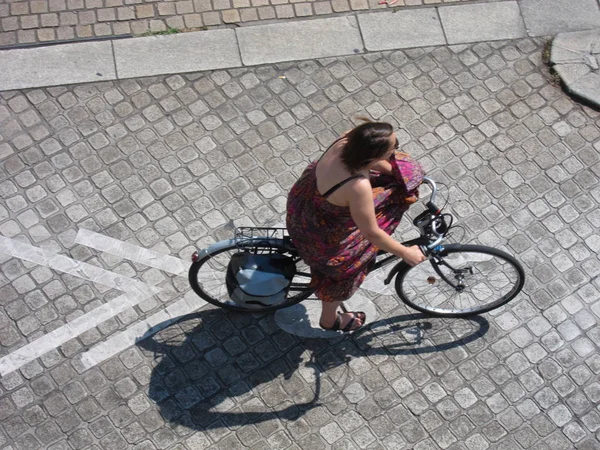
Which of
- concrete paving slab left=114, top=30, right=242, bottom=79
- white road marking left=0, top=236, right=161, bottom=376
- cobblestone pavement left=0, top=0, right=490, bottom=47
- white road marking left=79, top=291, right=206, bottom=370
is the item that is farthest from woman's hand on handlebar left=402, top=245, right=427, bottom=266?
cobblestone pavement left=0, top=0, right=490, bottom=47

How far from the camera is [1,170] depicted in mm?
6414

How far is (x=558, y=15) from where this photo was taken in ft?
24.1

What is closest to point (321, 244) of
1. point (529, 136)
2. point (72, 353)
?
point (72, 353)

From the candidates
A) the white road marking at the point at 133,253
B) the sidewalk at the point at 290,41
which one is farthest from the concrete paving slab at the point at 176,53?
the white road marking at the point at 133,253

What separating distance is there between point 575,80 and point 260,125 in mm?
2899

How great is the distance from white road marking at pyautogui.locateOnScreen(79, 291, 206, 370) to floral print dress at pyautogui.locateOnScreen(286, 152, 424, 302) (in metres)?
1.28

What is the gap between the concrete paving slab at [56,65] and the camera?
269 inches

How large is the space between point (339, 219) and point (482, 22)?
3534mm

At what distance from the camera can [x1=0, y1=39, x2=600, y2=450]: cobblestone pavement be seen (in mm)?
5520

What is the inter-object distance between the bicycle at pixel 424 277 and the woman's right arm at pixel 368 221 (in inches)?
15.7

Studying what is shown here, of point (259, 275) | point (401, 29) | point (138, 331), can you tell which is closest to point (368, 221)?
point (259, 275)

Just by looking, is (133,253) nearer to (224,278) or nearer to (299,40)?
(224,278)

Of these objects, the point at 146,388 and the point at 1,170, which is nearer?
the point at 146,388

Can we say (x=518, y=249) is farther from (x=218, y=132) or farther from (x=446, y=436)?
(x=218, y=132)
